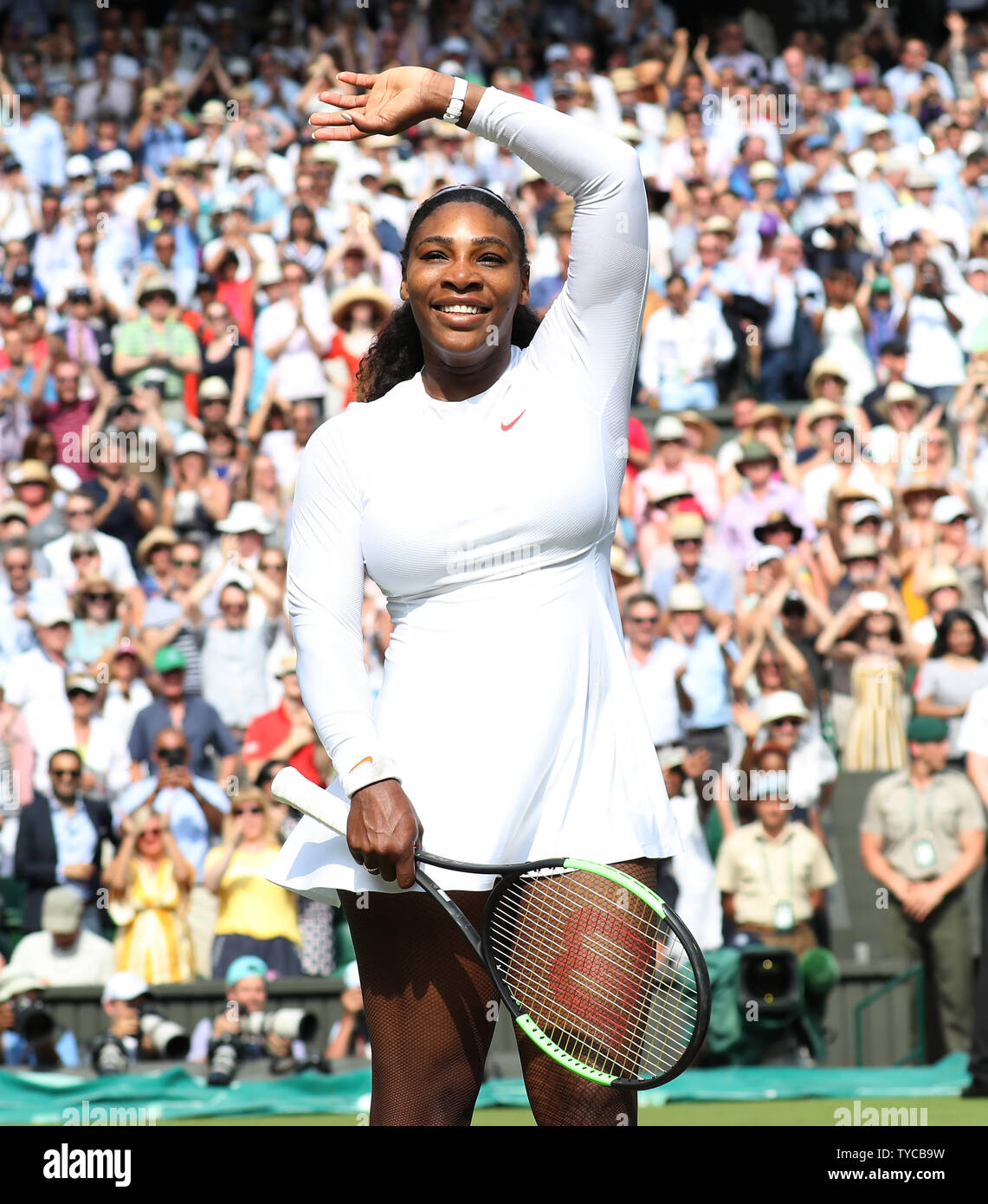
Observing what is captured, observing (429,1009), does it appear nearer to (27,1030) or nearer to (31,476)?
(27,1030)

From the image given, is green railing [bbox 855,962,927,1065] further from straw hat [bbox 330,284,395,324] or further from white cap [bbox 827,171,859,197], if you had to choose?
white cap [bbox 827,171,859,197]

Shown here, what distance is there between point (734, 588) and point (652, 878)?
6794 mm

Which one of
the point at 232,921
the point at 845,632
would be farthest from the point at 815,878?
the point at 232,921

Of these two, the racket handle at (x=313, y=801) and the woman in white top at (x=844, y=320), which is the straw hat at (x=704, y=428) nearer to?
the woman in white top at (x=844, y=320)

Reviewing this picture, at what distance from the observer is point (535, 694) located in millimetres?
2756

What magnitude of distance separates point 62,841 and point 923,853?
358cm

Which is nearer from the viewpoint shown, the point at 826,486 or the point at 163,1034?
the point at 163,1034

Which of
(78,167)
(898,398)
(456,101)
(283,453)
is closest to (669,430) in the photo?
(898,398)

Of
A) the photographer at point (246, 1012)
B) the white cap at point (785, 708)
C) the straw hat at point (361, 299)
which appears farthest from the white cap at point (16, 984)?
the straw hat at point (361, 299)

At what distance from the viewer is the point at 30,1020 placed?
790cm

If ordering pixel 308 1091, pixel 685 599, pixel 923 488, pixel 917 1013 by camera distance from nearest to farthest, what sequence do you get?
1. pixel 308 1091
2. pixel 917 1013
3. pixel 685 599
4. pixel 923 488

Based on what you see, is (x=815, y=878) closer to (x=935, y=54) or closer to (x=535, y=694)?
(x=535, y=694)

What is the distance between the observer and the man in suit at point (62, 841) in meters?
8.32

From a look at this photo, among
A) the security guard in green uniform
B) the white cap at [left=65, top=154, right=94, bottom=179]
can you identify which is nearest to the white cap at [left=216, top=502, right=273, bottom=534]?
the security guard in green uniform
